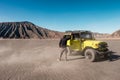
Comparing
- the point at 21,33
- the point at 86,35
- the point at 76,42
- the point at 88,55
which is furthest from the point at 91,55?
the point at 21,33

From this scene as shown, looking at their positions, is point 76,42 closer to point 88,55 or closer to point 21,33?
point 88,55

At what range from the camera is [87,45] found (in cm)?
1177

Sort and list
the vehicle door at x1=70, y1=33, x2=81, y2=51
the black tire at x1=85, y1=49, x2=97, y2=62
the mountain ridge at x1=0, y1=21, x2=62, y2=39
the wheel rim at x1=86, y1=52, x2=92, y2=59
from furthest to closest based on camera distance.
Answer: the mountain ridge at x1=0, y1=21, x2=62, y2=39 → the vehicle door at x1=70, y1=33, x2=81, y2=51 → the wheel rim at x1=86, y1=52, x2=92, y2=59 → the black tire at x1=85, y1=49, x2=97, y2=62

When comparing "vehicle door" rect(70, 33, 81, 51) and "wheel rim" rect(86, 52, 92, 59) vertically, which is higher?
"vehicle door" rect(70, 33, 81, 51)

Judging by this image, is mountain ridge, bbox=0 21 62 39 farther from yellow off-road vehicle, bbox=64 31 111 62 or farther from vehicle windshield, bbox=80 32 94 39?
vehicle windshield, bbox=80 32 94 39

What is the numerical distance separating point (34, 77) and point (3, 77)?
167 centimetres

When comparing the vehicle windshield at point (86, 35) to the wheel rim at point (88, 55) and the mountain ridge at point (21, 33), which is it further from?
the mountain ridge at point (21, 33)

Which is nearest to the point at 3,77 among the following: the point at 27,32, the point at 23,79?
the point at 23,79

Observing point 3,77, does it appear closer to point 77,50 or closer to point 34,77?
point 34,77

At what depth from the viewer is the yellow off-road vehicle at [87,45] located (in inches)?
440

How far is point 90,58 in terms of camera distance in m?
11.8

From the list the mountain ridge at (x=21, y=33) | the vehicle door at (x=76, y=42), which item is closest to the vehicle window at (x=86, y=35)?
the vehicle door at (x=76, y=42)

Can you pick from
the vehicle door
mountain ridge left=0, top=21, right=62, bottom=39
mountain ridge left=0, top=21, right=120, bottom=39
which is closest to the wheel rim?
the vehicle door

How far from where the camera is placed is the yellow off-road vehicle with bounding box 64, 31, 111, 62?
36.6ft
